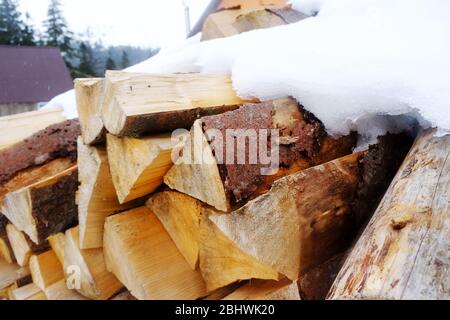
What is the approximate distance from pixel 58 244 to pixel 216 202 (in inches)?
38.9

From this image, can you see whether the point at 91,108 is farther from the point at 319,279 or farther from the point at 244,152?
the point at 319,279

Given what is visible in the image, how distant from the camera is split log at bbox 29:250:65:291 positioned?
5.69ft

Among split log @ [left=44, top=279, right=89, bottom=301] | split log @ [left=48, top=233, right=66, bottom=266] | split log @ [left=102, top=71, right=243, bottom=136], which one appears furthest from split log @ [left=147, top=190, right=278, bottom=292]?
split log @ [left=44, top=279, right=89, bottom=301]

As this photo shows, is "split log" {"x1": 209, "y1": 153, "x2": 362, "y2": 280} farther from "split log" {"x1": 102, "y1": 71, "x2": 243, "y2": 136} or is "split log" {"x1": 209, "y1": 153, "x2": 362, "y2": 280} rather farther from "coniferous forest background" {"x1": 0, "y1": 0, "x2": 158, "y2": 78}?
"coniferous forest background" {"x1": 0, "y1": 0, "x2": 158, "y2": 78}

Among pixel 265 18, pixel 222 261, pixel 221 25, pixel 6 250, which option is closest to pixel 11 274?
pixel 6 250

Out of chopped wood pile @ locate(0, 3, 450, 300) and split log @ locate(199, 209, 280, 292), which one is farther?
split log @ locate(199, 209, 280, 292)

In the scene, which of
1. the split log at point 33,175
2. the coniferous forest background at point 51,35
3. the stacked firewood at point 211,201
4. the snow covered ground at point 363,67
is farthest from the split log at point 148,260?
the coniferous forest background at point 51,35

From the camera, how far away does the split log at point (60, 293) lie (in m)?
1.68

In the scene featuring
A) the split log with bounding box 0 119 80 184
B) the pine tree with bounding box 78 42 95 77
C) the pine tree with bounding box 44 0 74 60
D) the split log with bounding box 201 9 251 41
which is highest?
the pine tree with bounding box 44 0 74 60

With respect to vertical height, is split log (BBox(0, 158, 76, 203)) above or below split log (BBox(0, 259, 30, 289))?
above

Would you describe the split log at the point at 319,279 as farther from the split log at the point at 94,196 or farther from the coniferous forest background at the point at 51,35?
the coniferous forest background at the point at 51,35

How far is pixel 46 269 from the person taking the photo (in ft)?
5.76

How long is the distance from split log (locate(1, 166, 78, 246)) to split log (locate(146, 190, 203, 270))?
37 centimetres

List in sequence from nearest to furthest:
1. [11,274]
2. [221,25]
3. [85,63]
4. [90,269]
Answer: [90,269]
[11,274]
[221,25]
[85,63]
